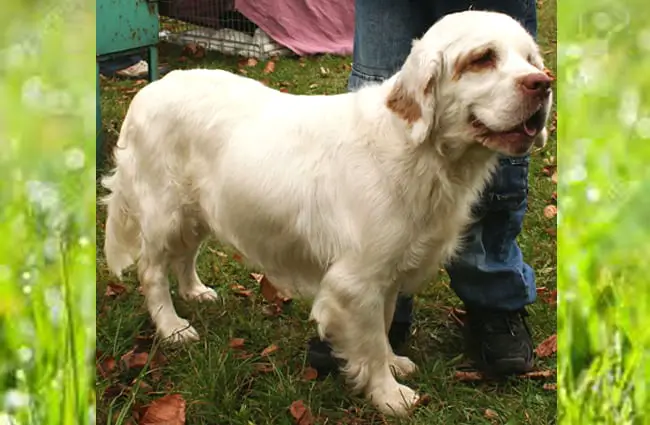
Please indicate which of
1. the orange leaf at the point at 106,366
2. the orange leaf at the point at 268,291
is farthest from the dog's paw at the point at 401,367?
the orange leaf at the point at 106,366

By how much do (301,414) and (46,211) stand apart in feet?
4.63

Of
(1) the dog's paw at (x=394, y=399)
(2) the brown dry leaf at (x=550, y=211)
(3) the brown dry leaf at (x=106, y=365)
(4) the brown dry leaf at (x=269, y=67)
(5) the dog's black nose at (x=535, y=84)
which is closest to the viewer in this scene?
(5) the dog's black nose at (x=535, y=84)

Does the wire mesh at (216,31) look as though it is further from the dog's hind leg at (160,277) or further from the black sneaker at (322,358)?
the black sneaker at (322,358)

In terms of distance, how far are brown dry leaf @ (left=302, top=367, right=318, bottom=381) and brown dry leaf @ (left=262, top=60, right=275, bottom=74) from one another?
4.55 m

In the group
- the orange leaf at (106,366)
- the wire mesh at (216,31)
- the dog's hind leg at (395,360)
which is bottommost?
the wire mesh at (216,31)

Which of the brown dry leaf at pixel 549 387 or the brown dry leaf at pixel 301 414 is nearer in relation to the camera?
the brown dry leaf at pixel 301 414

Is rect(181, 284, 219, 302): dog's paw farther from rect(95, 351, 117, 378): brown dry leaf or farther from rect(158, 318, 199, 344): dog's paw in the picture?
rect(95, 351, 117, 378): brown dry leaf

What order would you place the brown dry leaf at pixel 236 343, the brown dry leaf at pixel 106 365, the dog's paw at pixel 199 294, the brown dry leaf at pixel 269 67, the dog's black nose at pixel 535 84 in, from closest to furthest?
the dog's black nose at pixel 535 84, the brown dry leaf at pixel 106 365, the brown dry leaf at pixel 236 343, the dog's paw at pixel 199 294, the brown dry leaf at pixel 269 67

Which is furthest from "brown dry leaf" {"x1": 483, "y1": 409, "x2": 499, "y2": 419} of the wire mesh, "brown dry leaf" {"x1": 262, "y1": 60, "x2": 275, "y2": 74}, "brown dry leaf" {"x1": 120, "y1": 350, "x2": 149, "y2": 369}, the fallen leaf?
the wire mesh

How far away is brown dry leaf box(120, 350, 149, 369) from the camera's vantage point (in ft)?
7.88

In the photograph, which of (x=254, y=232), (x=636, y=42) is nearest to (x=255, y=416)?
(x=254, y=232)

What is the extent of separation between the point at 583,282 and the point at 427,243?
1.13 m

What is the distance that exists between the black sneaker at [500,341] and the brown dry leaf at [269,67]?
4.43 m

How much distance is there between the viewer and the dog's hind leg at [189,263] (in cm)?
262
